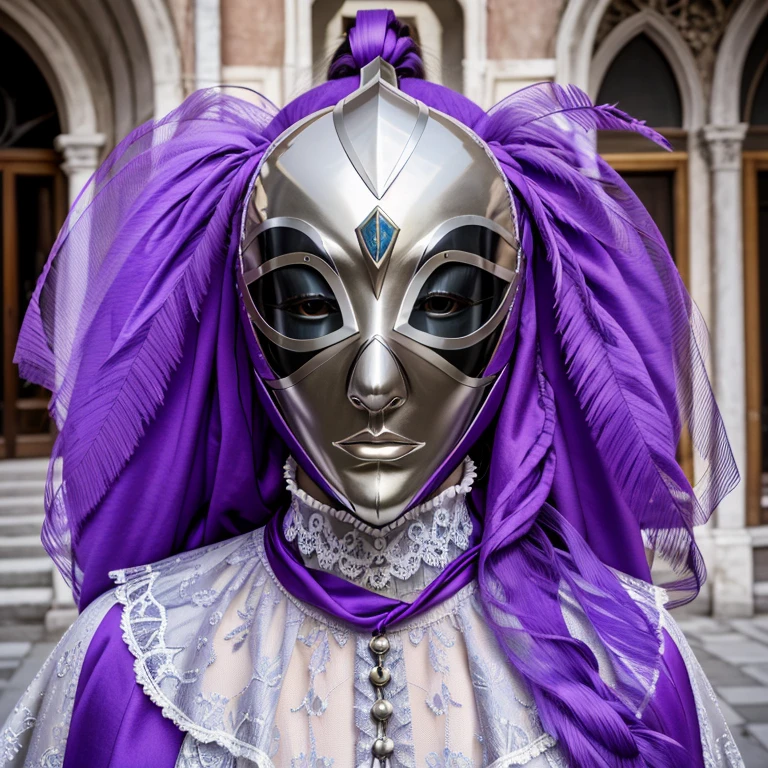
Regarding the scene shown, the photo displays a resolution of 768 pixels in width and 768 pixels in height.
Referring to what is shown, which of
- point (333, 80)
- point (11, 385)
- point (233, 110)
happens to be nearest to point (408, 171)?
point (333, 80)

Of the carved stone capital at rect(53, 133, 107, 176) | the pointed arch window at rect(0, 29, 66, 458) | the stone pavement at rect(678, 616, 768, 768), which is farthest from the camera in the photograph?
the pointed arch window at rect(0, 29, 66, 458)

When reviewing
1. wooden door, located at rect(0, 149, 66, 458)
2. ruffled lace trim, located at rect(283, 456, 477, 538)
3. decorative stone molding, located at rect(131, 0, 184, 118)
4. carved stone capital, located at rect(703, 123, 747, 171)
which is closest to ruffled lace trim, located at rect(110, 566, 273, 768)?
ruffled lace trim, located at rect(283, 456, 477, 538)

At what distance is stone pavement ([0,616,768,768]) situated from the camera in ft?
10.6

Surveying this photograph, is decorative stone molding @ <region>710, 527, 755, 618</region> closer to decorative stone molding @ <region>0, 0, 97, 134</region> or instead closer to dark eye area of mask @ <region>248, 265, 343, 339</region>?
decorative stone molding @ <region>0, 0, 97, 134</region>

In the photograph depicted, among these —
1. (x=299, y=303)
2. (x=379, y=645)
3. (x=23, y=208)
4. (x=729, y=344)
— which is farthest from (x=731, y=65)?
(x=379, y=645)

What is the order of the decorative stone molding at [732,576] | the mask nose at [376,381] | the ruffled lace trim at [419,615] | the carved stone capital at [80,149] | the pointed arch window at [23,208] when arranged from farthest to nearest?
1. the pointed arch window at [23,208]
2. the decorative stone molding at [732,576]
3. the carved stone capital at [80,149]
4. the ruffled lace trim at [419,615]
5. the mask nose at [376,381]

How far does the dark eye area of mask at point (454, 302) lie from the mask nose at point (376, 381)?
0.06 m

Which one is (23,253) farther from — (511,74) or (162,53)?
(511,74)

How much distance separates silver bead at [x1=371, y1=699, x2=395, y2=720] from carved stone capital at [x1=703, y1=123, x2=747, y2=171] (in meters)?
4.34

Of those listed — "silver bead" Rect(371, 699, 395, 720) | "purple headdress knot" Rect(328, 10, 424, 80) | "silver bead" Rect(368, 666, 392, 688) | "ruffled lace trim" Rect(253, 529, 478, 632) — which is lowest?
"silver bead" Rect(371, 699, 395, 720)

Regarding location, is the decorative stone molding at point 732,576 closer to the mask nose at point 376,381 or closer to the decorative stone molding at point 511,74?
the decorative stone molding at point 511,74

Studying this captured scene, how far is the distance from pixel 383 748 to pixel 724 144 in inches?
174

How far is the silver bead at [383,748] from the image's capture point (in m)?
1.05

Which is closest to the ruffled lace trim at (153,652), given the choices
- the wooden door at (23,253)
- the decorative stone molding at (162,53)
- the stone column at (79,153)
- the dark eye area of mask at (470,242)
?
the dark eye area of mask at (470,242)
